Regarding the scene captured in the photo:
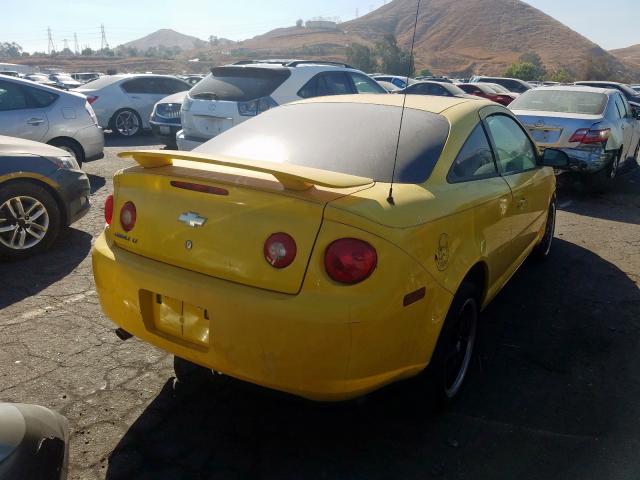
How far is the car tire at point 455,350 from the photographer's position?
2.70m

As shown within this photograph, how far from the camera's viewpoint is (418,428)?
280cm

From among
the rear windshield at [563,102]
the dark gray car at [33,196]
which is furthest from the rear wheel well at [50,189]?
the rear windshield at [563,102]

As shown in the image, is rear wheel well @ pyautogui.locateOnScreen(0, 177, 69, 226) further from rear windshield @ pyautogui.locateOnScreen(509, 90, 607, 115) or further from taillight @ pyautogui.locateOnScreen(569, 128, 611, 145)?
rear windshield @ pyautogui.locateOnScreen(509, 90, 607, 115)

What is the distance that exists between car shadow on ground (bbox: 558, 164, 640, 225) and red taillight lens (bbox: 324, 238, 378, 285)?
19.9 ft

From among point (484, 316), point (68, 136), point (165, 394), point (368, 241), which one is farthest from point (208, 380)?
point (68, 136)

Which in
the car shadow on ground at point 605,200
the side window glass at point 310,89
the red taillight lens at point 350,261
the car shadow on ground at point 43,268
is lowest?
the car shadow on ground at point 605,200

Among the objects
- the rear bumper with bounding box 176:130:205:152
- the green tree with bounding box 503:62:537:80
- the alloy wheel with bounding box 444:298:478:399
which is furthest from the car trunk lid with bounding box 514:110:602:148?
the green tree with bounding box 503:62:537:80

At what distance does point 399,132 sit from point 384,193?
519 millimetres

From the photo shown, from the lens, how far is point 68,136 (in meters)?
7.69

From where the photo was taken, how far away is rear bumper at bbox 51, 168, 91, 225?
17.1ft

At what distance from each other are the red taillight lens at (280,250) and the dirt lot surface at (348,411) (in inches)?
26.9

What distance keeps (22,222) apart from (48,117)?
3042 mm

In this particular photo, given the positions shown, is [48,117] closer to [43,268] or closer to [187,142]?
[187,142]

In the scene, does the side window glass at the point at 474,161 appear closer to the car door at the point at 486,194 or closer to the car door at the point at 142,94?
the car door at the point at 486,194
